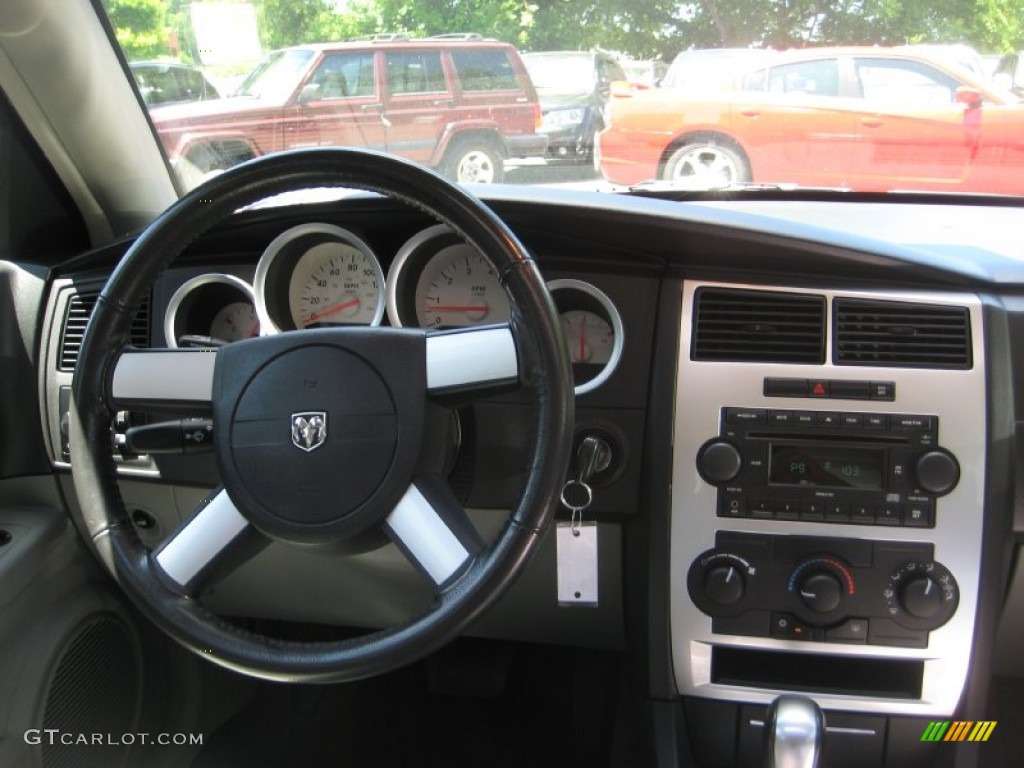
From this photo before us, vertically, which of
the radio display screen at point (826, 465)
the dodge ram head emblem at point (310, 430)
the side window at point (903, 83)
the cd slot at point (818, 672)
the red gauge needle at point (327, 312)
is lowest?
the cd slot at point (818, 672)

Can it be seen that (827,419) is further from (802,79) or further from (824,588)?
(802,79)

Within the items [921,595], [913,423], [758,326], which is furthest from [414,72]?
[921,595]

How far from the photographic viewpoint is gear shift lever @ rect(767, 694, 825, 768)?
5.25 feet

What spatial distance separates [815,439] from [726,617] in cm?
39

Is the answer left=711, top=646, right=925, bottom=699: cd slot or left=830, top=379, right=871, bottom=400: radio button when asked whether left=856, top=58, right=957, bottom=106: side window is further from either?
left=711, top=646, right=925, bottom=699: cd slot

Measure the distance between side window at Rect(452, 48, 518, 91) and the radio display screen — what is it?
104 centimetres

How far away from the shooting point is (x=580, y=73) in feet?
6.74

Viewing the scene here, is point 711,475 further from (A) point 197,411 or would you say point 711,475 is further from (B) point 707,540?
(A) point 197,411

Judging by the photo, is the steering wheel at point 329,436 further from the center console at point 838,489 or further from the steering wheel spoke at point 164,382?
the center console at point 838,489

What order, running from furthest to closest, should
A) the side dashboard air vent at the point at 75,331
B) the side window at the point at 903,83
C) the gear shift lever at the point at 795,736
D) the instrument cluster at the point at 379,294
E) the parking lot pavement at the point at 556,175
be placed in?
the parking lot pavement at the point at 556,175 < the side dashboard air vent at the point at 75,331 < the side window at the point at 903,83 < the instrument cluster at the point at 379,294 < the gear shift lever at the point at 795,736

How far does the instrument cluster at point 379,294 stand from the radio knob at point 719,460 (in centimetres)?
24

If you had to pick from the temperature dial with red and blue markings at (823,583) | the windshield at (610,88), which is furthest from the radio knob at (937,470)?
the windshield at (610,88)

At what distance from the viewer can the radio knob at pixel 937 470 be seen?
5.42 ft

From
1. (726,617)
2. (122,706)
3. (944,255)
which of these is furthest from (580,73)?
(122,706)
